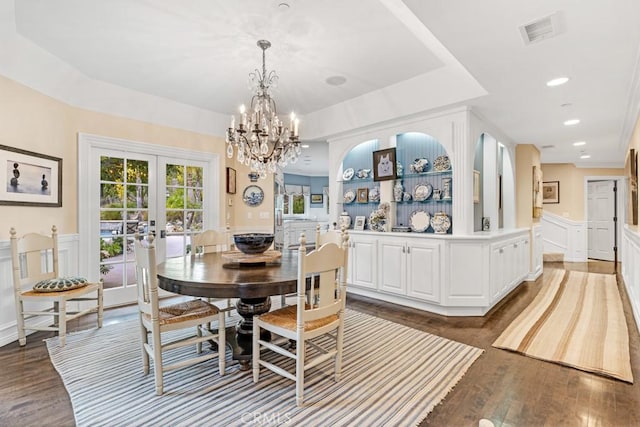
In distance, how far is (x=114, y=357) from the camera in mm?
2541

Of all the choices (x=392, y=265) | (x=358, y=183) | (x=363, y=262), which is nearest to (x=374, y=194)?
(x=358, y=183)

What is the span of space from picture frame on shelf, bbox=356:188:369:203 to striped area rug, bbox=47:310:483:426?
2.25 m

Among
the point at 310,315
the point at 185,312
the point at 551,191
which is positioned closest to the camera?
the point at 310,315

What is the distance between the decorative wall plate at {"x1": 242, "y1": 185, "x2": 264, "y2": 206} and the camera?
520 cm

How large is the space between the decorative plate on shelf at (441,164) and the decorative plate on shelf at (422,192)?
246 mm

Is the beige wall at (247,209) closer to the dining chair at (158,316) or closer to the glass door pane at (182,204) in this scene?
the glass door pane at (182,204)

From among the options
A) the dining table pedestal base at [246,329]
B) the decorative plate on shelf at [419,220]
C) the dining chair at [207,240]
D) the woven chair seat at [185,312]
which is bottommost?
the dining table pedestal base at [246,329]

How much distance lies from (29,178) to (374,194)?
3.87 metres

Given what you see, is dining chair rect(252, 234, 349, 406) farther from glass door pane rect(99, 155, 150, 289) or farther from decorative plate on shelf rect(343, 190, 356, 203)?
glass door pane rect(99, 155, 150, 289)

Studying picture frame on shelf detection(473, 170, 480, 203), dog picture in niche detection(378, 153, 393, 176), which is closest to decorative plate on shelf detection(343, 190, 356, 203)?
dog picture in niche detection(378, 153, 393, 176)

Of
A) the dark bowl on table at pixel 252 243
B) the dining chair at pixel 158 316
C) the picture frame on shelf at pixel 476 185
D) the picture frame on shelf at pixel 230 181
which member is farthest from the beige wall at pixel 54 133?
the picture frame on shelf at pixel 476 185

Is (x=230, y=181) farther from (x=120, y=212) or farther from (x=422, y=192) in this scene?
(x=422, y=192)

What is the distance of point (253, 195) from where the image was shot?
17.2 ft

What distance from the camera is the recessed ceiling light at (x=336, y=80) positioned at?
3542 millimetres
